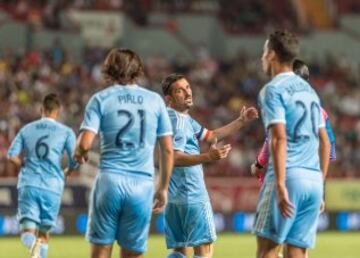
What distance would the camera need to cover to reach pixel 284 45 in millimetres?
8312

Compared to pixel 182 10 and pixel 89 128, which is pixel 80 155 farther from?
pixel 182 10

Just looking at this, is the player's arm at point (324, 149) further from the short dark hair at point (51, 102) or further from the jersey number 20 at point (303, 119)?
the short dark hair at point (51, 102)

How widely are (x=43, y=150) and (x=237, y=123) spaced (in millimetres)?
3373

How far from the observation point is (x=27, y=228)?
1318 cm

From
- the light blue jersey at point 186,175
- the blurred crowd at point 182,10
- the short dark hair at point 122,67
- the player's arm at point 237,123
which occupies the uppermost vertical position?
the blurred crowd at point 182,10

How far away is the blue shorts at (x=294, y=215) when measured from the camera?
834cm

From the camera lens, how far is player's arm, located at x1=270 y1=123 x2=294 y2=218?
816 cm

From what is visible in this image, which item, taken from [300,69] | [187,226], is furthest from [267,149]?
[187,226]

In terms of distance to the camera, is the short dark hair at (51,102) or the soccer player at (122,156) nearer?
the soccer player at (122,156)

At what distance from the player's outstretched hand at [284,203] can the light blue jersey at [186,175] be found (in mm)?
2024

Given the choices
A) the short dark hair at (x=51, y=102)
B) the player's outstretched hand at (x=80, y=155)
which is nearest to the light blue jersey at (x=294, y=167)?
the player's outstretched hand at (x=80, y=155)

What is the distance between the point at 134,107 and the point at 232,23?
1037 inches

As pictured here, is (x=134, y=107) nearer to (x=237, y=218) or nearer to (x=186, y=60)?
(x=237, y=218)

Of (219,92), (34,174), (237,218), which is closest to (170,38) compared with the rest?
(219,92)
